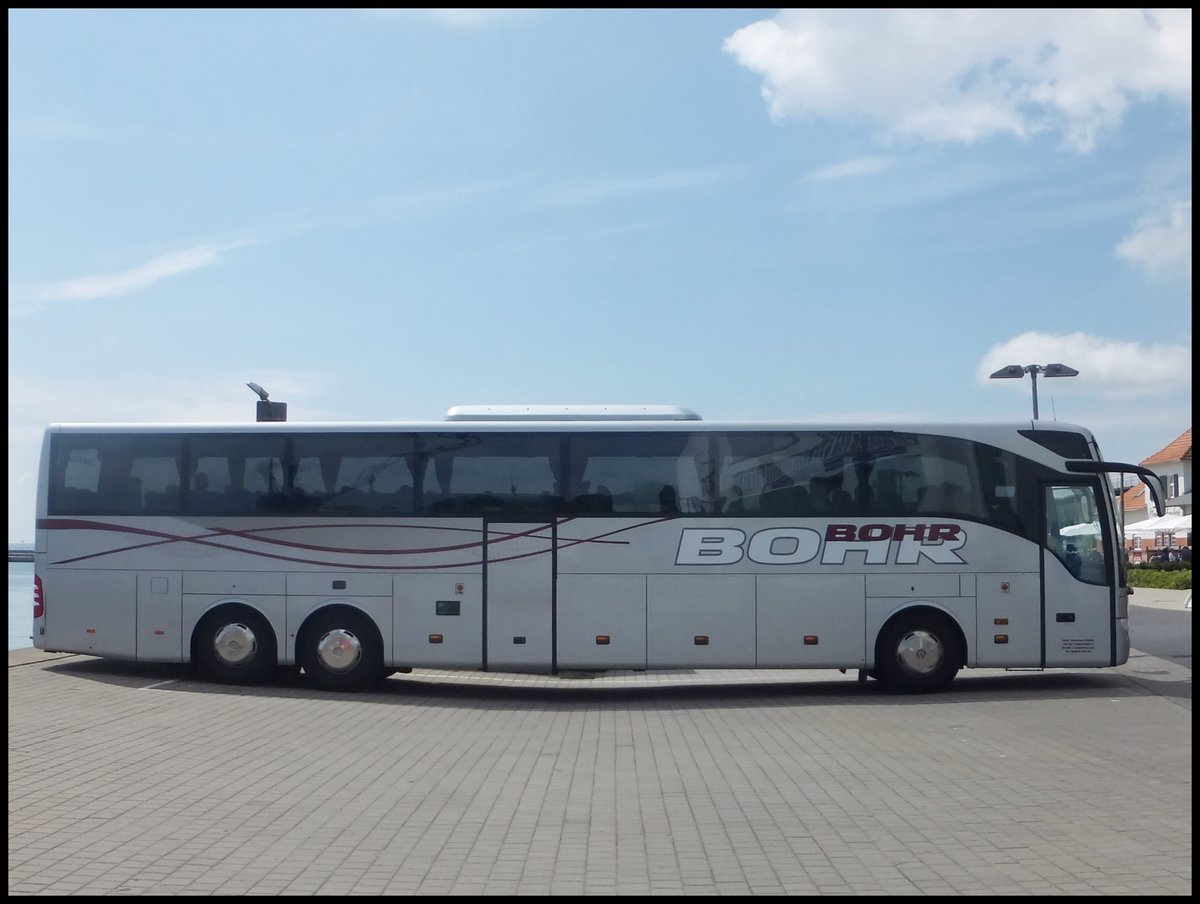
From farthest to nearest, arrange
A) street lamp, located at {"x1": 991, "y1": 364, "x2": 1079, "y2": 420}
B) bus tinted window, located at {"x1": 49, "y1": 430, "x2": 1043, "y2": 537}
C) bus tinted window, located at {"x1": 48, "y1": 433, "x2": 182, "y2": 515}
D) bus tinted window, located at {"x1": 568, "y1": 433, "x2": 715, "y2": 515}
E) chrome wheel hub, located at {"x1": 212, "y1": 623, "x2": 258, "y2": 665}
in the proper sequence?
street lamp, located at {"x1": 991, "y1": 364, "x2": 1079, "y2": 420} → bus tinted window, located at {"x1": 48, "y1": 433, "x2": 182, "y2": 515} → chrome wheel hub, located at {"x1": 212, "y1": 623, "x2": 258, "y2": 665} → bus tinted window, located at {"x1": 568, "y1": 433, "x2": 715, "y2": 515} → bus tinted window, located at {"x1": 49, "y1": 430, "x2": 1043, "y2": 537}

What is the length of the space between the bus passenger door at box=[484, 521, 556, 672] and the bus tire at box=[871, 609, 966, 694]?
4126 millimetres

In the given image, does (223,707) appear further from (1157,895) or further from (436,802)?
(1157,895)

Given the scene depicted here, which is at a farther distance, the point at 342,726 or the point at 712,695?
the point at 712,695

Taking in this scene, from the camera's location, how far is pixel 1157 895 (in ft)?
19.5

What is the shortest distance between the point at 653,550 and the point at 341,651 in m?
4.14

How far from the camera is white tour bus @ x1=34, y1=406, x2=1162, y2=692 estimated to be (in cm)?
1570

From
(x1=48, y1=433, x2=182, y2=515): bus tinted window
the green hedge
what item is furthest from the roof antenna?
the green hedge

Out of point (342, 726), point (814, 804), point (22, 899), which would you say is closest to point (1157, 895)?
point (814, 804)

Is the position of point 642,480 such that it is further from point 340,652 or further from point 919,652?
point 340,652

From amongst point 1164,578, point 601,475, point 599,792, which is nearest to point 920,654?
point 601,475

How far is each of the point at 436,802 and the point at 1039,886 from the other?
13.5 feet

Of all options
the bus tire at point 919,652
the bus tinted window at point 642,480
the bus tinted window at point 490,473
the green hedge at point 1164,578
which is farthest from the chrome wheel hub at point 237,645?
the green hedge at point 1164,578

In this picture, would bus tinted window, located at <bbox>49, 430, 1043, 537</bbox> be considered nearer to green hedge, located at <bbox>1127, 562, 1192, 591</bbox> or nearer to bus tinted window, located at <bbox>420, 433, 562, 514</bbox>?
bus tinted window, located at <bbox>420, 433, 562, 514</bbox>

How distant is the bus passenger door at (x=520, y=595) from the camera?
15859 mm
